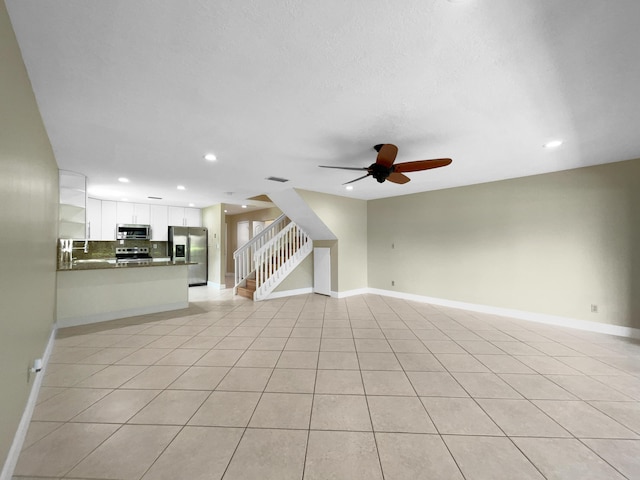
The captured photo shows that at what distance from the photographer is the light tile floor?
1467mm

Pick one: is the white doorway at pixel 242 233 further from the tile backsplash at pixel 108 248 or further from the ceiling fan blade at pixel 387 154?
the ceiling fan blade at pixel 387 154

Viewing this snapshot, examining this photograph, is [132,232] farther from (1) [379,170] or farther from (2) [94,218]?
(1) [379,170]

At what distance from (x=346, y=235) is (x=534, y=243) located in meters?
3.49

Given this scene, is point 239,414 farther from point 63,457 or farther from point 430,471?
point 430,471

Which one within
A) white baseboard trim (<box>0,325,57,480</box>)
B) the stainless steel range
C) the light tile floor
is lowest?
the light tile floor

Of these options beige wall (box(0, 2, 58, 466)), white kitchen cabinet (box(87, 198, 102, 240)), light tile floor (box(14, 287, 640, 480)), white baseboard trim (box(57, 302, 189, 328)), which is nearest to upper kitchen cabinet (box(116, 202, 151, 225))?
white kitchen cabinet (box(87, 198, 102, 240))

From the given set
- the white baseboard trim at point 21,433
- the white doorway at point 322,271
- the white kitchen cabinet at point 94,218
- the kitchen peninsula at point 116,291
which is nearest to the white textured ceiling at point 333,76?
the kitchen peninsula at point 116,291

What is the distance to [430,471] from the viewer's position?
142 cm

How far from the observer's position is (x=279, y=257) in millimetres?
6281

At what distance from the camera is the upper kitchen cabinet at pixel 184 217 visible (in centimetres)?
730

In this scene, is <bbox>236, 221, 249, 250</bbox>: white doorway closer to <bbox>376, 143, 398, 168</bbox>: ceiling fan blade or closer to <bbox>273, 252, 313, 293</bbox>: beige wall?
<bbox>273, 252, 313, 293</bbox>: beige wall

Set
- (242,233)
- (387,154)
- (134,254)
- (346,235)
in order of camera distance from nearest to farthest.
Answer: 1. (387,154)
2. (346,235)
3. (134,254)
4. (242,233)

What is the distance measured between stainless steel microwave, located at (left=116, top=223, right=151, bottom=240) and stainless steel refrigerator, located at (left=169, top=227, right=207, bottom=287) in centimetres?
57

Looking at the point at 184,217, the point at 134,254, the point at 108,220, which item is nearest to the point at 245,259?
the point at 184,217
